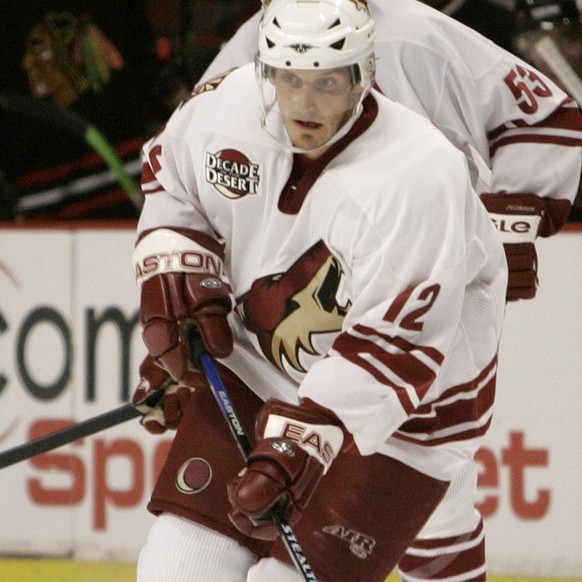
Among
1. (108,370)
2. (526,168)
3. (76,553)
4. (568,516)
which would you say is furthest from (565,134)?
(76,553)

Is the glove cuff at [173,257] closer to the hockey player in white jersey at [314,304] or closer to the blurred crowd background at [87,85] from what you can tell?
the hockey player in white jersey at [314,304]

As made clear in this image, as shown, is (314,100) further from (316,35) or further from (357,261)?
(357,261)

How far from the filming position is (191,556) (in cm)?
237

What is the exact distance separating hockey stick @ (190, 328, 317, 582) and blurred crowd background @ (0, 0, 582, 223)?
70.2 inches

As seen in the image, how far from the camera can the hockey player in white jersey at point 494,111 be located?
281 centimetres

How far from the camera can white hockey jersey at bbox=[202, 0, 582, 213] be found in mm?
2805

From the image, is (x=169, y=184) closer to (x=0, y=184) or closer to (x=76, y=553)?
(x=76, y=553)

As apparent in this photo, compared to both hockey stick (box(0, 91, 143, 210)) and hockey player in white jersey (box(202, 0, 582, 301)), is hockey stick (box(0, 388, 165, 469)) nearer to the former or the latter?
hockey player in white jersey (box(202, 0, 582, 301))

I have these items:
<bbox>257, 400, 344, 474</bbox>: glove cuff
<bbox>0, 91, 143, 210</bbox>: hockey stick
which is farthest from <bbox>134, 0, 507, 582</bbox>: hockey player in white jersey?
<bbox>0, 91, 143, 210</bbox>: hockey stick

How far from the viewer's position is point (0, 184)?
4.08 metres

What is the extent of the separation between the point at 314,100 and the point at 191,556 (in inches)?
27.6

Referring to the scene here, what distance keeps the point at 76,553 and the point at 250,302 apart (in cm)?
139

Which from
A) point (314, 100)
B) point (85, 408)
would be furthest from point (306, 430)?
point (85, 408)

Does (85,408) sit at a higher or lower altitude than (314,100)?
lower
